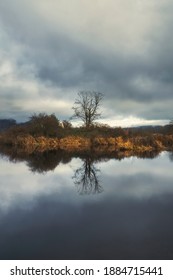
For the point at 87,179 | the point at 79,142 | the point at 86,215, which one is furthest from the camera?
the point at 79,142

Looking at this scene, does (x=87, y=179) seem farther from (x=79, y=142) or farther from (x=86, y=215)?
(x=79, y=142)

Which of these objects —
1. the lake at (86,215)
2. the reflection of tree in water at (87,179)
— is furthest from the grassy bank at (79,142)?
the lake at (86,215)

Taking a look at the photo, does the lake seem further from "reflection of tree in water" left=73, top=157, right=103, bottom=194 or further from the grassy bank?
the grassy bank

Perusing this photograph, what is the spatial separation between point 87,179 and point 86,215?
604 centimetres

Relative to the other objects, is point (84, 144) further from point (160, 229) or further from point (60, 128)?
point (160, 229)

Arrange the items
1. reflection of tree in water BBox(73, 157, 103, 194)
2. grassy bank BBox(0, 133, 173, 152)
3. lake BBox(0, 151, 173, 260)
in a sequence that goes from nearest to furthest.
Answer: lake BBox(0, 151, 173, 260) → reflection of tree in water BBox(73, 157, 103, 194) → grassy bank BBox(0, 133, 173, 152)

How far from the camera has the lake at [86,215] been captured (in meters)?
6.54

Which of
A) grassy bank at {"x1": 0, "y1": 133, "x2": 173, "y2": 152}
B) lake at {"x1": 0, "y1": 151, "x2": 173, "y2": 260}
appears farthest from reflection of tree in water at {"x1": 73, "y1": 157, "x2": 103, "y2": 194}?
grassy bank at {"x1": 0, "y1": 133, "x2": 173, "y2": 152}

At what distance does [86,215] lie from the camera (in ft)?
30.7

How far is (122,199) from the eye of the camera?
1153cm

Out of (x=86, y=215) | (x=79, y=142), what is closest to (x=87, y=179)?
(x=86, y=215)

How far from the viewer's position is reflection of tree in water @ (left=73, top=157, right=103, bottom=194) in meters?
13.0

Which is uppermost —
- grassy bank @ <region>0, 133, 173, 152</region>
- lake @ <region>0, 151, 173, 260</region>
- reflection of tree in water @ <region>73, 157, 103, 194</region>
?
grassy bank @ <region>0, 133, 173, 152</region>

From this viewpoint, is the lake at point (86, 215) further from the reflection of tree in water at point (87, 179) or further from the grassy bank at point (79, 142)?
the grassy bank at point (79, 142)
